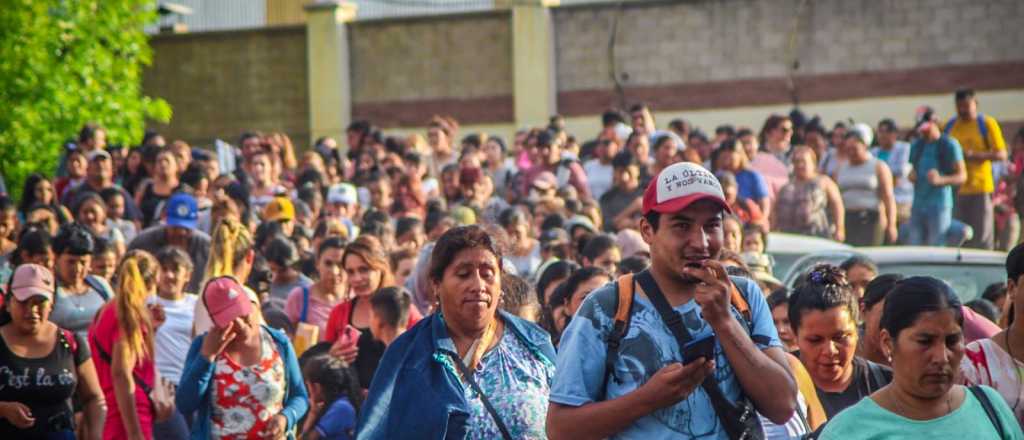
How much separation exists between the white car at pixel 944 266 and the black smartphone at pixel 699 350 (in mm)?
6832

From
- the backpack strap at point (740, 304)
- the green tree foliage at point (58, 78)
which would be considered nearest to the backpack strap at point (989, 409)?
the backpack strap at point (740, 304)

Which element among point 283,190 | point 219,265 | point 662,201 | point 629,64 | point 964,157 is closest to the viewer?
point 662,201

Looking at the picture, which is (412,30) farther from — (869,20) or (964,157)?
(964,157)

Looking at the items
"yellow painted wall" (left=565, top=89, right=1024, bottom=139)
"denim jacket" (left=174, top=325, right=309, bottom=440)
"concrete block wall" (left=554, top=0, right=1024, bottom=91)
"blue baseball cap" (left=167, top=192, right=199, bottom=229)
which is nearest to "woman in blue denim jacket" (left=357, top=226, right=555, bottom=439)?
"denim jacket" (left=174, top=325, right=309, bottom=440)

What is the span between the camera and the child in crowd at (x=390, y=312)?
9867 millimetres

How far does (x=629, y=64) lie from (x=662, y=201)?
2698 cm

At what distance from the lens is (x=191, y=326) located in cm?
1114

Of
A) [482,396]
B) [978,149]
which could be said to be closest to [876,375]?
[482,396]

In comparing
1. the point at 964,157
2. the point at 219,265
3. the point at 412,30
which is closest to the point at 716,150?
the point at 964,157

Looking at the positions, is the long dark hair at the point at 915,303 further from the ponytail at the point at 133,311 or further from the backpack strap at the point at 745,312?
the ponytail at the point at 133,311

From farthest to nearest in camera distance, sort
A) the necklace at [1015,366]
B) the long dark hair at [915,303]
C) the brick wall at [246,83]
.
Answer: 1. the brick wall at [246,83]
2. the necklace at [1015,366]
3. the long dark hair at [915,303]

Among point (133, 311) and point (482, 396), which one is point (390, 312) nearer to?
point (133, 311)

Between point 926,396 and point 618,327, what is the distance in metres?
0.96

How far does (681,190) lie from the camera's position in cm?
548
